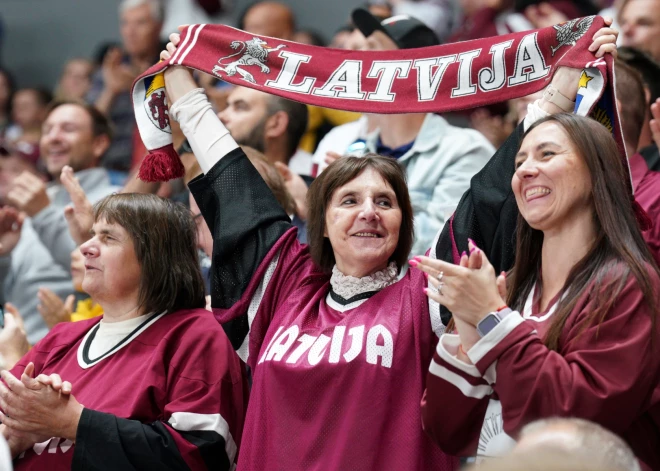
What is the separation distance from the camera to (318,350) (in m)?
2.81

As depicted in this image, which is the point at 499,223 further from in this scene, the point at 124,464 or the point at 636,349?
the point at 124,464

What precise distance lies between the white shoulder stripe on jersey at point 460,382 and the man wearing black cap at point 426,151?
1.20 m

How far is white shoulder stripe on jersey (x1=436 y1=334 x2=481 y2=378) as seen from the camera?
96.3 inches

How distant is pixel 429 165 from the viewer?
3918 mm

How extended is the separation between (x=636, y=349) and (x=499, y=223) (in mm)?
637

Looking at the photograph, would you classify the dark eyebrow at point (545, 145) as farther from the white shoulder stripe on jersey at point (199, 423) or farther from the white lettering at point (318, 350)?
the white shoulder stripe on jersey at point (199, 423)

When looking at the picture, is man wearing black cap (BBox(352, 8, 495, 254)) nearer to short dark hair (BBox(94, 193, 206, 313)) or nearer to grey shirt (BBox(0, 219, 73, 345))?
short dark hair (BBox(94, 193, 206, 313))

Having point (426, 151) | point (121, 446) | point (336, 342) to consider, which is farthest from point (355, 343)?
point (426, 151)

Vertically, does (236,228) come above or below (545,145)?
below

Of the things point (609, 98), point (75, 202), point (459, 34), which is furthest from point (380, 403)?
point (459, 34)

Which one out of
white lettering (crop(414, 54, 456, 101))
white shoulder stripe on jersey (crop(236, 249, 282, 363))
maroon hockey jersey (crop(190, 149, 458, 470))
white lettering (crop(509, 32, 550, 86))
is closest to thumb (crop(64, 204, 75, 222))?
maroon hockey jersey (crop(190, 149, 458, 470))

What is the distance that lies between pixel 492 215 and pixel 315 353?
1.92 ft

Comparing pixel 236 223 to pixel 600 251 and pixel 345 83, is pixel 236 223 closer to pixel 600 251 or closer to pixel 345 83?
pixel 345 83

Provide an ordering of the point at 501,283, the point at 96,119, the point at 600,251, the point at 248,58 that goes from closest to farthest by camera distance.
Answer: the point at 501,283 < the point at 600,251 < the point at 248,58 < the point at 96,119
